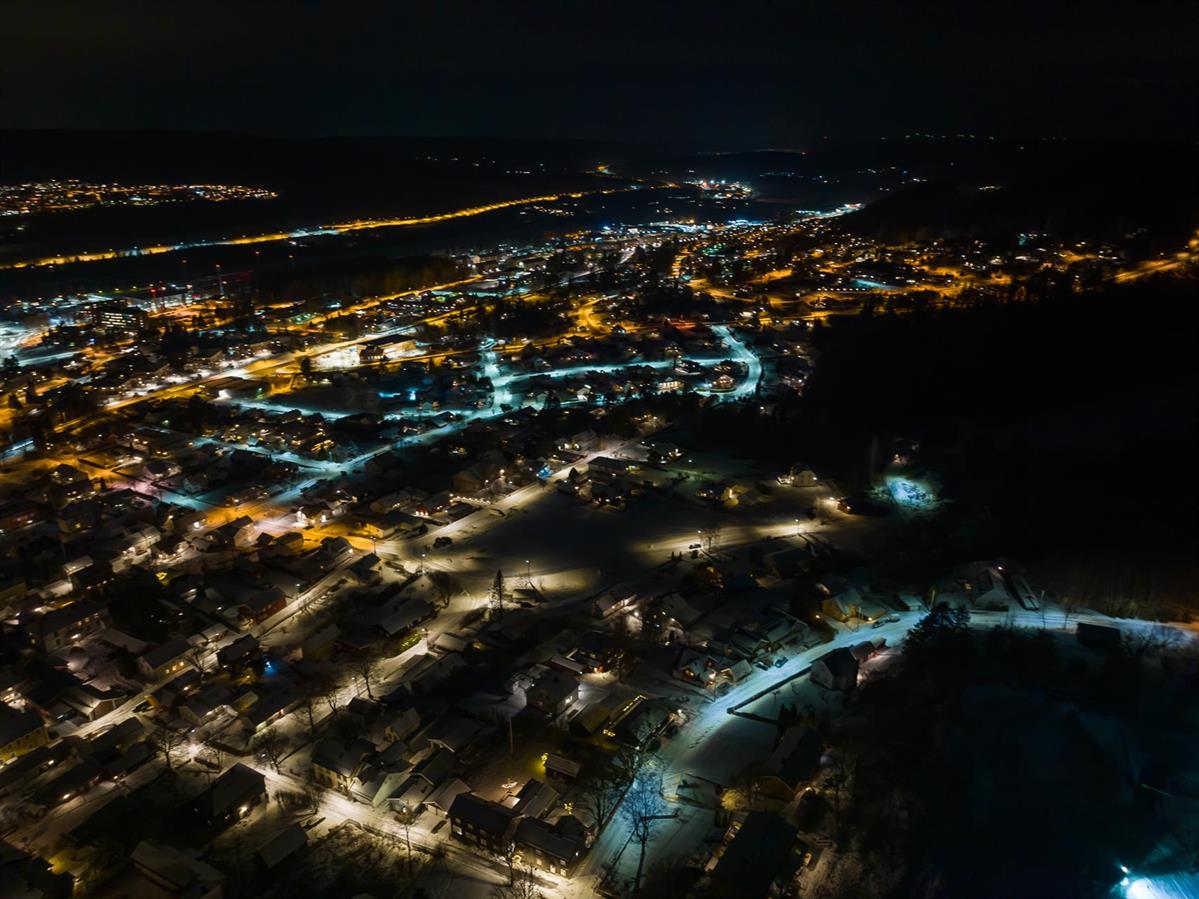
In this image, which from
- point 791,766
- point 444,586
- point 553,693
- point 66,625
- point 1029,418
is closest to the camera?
point 791,766

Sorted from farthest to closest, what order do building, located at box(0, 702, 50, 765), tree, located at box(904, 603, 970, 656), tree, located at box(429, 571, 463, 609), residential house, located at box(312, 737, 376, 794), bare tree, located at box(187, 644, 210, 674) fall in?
tree, located at box(429, 571, 463, 609)
bare tree, located at box(187, 644, 210, 674)
tree, located at box(904, 603, 970, 656)
building, located at box(0, 702, 50, 765)
residential house, located at box(312, 737, 376, 794)

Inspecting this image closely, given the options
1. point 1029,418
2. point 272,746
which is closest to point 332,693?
point 272,746

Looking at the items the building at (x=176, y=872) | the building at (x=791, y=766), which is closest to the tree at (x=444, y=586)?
the building at (x=176, y=872)

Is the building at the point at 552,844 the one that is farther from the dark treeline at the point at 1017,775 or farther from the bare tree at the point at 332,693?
the bare tree at the point at 332,693

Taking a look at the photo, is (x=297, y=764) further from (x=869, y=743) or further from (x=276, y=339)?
(x=276, y=339)

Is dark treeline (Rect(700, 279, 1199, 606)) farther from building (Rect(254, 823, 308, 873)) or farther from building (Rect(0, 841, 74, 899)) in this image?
building (Rect(0, 841, 74, 899))

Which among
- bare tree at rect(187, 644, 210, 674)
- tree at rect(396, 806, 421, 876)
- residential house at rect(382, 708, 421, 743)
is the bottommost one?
bare tree at rect(187, 644, 210, 674)

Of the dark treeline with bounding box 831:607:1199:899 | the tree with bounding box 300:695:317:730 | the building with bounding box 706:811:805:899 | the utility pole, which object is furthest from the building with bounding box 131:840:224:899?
the dark treeline with bounding box 831:607:1199:899

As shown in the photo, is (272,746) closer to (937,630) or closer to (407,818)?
(407,818)
